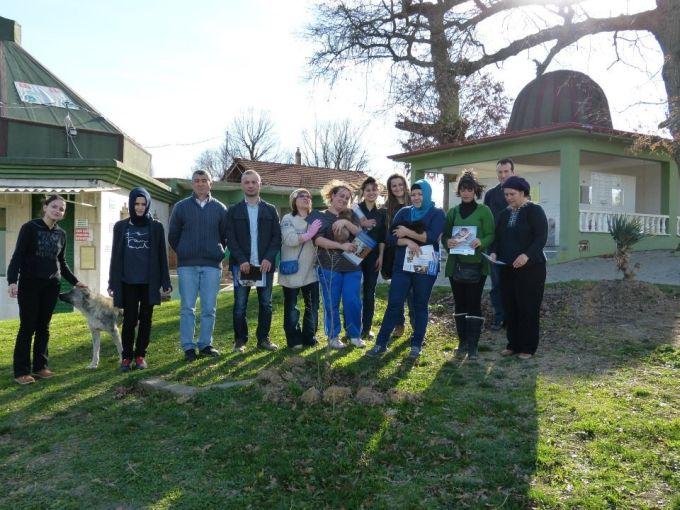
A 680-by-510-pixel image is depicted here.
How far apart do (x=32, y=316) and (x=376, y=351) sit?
3.34 m

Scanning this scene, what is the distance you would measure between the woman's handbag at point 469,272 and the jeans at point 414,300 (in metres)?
0.26

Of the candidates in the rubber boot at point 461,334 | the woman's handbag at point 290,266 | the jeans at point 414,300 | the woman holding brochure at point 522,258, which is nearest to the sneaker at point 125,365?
the woman's handbag at point 290,266

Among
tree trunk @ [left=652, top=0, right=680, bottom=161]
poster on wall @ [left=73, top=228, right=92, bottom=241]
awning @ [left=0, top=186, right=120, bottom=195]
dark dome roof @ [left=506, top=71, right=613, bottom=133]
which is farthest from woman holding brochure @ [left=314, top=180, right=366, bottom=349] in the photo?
dark dome roof @ [left=506, top=71, right=613, bottom=133]

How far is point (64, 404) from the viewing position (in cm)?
510

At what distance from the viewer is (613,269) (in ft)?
43.3

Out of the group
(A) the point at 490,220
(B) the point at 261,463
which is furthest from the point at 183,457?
(A) the point at 490,220

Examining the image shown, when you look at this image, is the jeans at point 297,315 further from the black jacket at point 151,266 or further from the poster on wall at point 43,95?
the poster on wall at point 43,95

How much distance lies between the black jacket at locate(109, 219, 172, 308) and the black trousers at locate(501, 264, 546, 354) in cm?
345

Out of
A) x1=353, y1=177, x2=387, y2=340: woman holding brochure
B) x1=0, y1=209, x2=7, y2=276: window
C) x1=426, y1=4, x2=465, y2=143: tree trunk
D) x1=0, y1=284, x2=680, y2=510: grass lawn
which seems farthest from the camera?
x1=426, y1=4, x2=465, y2=143: tree trunk

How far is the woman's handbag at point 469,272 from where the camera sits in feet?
19.8

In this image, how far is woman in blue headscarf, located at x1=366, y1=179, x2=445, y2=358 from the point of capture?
5.96 m

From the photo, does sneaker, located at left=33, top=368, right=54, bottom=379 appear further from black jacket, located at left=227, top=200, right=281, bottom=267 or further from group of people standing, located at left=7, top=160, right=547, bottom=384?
black jacket, located at left=227, top=200, right=281, bottom=267

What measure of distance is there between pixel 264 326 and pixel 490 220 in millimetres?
2639

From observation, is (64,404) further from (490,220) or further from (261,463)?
(490,220)
